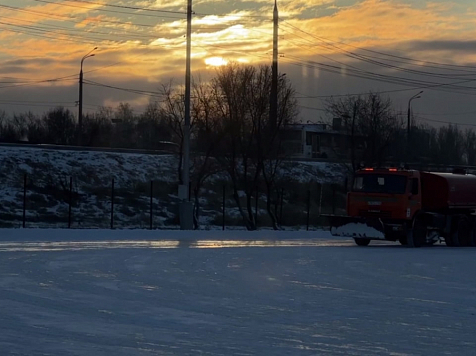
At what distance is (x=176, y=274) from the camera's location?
57.8 ft

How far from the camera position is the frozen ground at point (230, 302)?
10.2 metres

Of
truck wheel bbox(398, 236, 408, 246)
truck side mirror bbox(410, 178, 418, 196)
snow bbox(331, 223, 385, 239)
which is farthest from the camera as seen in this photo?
truck wheel bbox(398, 236, 408, 246)

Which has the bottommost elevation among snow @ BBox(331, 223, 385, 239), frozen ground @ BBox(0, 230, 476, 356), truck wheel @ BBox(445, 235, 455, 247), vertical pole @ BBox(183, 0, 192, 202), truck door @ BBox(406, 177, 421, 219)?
truck wheel @ BBox(445, 235, 455, 247)

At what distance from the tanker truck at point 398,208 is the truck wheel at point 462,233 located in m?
0.34

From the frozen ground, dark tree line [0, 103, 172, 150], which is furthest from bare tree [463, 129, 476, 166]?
the frozen ground

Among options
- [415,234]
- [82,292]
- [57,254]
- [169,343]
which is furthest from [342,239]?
[169,343]

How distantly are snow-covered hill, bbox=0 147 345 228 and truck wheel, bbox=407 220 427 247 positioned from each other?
16927 mm

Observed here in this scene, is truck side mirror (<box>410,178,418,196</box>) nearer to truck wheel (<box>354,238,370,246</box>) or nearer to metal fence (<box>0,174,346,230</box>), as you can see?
truck wheel (<box>354,238,370,246</box>)

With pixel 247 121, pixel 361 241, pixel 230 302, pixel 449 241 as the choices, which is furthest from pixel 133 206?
pixel 230 302

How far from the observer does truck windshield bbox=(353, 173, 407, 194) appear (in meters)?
30.3

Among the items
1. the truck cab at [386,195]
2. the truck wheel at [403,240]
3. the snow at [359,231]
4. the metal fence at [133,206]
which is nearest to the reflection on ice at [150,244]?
the snow at [359,231]

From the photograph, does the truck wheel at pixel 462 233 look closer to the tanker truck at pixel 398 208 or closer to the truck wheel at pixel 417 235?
the tanker truck at pixel 398 208

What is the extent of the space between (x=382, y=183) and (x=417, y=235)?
236 cm

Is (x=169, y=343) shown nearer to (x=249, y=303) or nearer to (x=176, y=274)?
(x=249, y=303)
